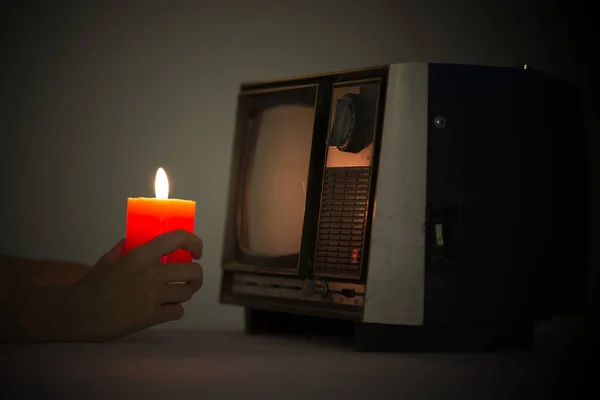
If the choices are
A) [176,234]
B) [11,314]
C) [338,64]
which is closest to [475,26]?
[338,64]

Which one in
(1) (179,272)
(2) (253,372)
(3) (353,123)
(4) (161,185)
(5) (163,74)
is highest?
(5) (163,74)

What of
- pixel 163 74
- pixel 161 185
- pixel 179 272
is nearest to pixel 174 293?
pixel 179 272

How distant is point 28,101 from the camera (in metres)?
1.96

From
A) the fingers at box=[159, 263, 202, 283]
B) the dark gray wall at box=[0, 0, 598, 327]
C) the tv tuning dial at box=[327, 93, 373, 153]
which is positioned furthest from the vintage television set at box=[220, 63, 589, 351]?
the dark gray wall at box=[0, 0, 598, 327]

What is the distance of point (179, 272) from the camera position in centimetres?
128

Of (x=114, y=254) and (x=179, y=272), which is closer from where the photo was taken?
(x=179, y=272)

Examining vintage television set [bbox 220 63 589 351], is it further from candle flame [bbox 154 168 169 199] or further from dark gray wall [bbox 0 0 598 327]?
dark gray wall [bbox 0 0 598 327]

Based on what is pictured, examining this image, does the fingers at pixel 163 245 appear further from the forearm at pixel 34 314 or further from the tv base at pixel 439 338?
the tv base at pixel 439 338

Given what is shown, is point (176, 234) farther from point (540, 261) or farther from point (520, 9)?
point (520, 9)

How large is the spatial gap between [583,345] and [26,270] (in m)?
0.96

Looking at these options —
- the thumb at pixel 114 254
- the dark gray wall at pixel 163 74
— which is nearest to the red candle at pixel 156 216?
the thumb at pixel 114 254

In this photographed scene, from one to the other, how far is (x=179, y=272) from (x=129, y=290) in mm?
76

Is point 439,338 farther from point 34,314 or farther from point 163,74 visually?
point 163,74

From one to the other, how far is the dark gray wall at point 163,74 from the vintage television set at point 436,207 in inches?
25.1
